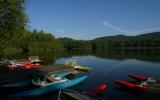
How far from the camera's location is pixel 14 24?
3866 centimetres

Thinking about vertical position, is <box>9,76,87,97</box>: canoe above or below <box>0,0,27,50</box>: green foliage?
below

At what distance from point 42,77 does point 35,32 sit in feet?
446

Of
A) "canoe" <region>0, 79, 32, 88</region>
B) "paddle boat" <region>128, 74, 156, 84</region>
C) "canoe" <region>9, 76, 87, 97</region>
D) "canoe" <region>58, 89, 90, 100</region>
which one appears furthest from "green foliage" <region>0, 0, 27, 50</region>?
"paddle boat" <region>128, 74, 156, 84</region>

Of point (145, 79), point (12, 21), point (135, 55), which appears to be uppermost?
point (12, 21)

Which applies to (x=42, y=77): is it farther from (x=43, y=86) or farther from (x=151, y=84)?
(x=151, y=84)

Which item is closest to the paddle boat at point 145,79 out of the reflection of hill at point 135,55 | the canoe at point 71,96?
the canoe at point 71,96

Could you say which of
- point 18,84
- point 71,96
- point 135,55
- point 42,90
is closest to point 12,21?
point 18,84

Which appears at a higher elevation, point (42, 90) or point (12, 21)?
point (12, 21)

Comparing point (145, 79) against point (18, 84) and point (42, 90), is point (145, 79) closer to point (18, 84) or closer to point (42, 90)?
point (42, 90)

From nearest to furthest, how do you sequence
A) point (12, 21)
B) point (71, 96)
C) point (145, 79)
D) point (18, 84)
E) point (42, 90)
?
point (71, 96) → point (42, 90) → point (18, 84) → point (145, 79) → point (12, 21)

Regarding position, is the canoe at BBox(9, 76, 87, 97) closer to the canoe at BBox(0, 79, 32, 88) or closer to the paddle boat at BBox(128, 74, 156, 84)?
the canoe at BBox(0, 79, 32, 88)

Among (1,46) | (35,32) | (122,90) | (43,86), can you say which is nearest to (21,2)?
(1,46)

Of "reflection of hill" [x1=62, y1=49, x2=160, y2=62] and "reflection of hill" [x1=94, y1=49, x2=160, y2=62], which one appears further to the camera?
"reflection of hill" [x1=62, y1=49, x2=160, y2=62]

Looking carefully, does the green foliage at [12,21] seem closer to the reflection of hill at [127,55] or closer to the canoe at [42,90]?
the canoe at [42,90]
